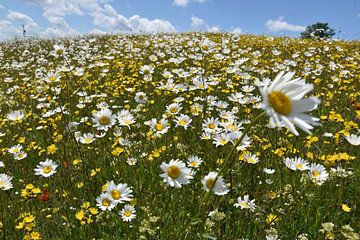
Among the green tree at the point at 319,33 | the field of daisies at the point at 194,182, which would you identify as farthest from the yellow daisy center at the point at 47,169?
the green tree at the point at 319,33

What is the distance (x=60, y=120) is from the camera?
4961mm

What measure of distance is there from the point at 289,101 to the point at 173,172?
3.94 ft

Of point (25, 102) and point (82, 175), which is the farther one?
point (25, 102)

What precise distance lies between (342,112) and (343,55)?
4.09m

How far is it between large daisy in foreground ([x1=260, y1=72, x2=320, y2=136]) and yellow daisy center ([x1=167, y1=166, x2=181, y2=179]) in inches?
45.7

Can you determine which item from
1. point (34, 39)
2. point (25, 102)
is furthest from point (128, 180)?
point (34, 39)

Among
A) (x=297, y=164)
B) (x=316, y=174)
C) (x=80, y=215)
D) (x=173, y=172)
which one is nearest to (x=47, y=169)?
(x=80, y=215)

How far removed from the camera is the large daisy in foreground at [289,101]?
1.05 metres

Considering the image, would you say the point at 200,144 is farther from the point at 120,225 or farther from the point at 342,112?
the point at 342,112

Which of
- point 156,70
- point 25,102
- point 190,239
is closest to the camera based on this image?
point 190,239

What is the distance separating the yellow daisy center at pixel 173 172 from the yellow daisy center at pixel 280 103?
119 cm

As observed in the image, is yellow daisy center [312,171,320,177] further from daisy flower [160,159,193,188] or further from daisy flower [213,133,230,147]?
daisy flower [160,159,193,188]

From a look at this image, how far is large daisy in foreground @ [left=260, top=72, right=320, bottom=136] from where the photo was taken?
105cm

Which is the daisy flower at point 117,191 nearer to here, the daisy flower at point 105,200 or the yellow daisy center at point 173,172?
the daisy flower at point 105,200
